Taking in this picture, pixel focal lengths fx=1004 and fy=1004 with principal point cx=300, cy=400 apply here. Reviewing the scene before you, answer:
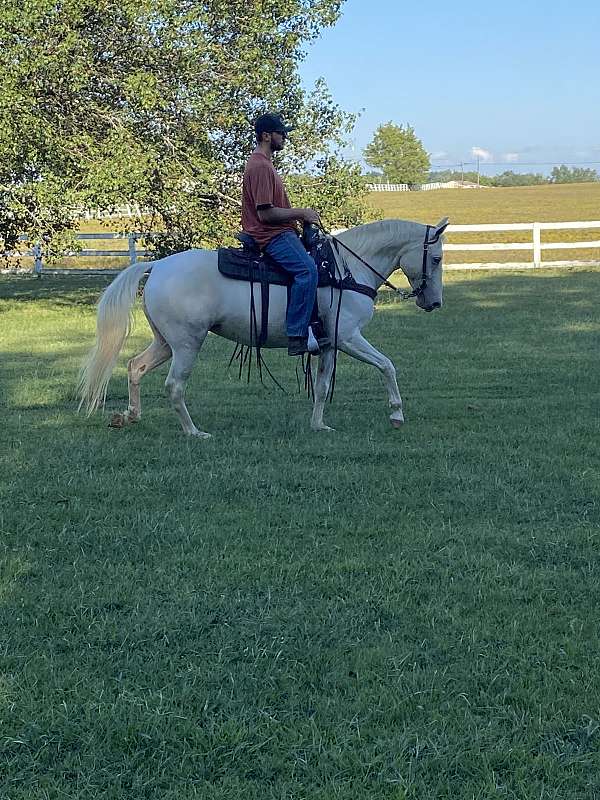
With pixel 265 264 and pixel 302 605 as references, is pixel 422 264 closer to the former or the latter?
pixel 265 264

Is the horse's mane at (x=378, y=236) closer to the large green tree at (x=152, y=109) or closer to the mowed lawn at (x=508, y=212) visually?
the large green tree at (x=152, y=109)

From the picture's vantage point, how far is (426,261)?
928 cm

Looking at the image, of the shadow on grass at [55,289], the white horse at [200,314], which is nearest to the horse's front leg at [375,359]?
the white horse at [200,314]

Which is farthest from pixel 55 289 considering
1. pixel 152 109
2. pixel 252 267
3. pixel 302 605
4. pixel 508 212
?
pixel 508 212

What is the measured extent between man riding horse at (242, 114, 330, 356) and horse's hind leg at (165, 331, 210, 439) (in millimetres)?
868

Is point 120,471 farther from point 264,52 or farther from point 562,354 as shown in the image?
point 264,52

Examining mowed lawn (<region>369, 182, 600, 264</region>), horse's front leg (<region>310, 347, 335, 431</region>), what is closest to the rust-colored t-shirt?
horse's front leg (<region>310, 347, 335, 431</region>)

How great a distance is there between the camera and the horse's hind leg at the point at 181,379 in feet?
28.3

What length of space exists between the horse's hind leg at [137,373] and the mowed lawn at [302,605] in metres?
0.20

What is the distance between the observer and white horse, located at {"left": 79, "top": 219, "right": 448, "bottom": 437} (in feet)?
28.1

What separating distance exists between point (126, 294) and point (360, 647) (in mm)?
5183

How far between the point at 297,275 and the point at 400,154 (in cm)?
15007

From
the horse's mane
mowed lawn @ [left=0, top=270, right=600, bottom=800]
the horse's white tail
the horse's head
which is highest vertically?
the horse's mane

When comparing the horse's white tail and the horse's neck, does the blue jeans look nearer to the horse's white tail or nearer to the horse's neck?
the horse's neck
